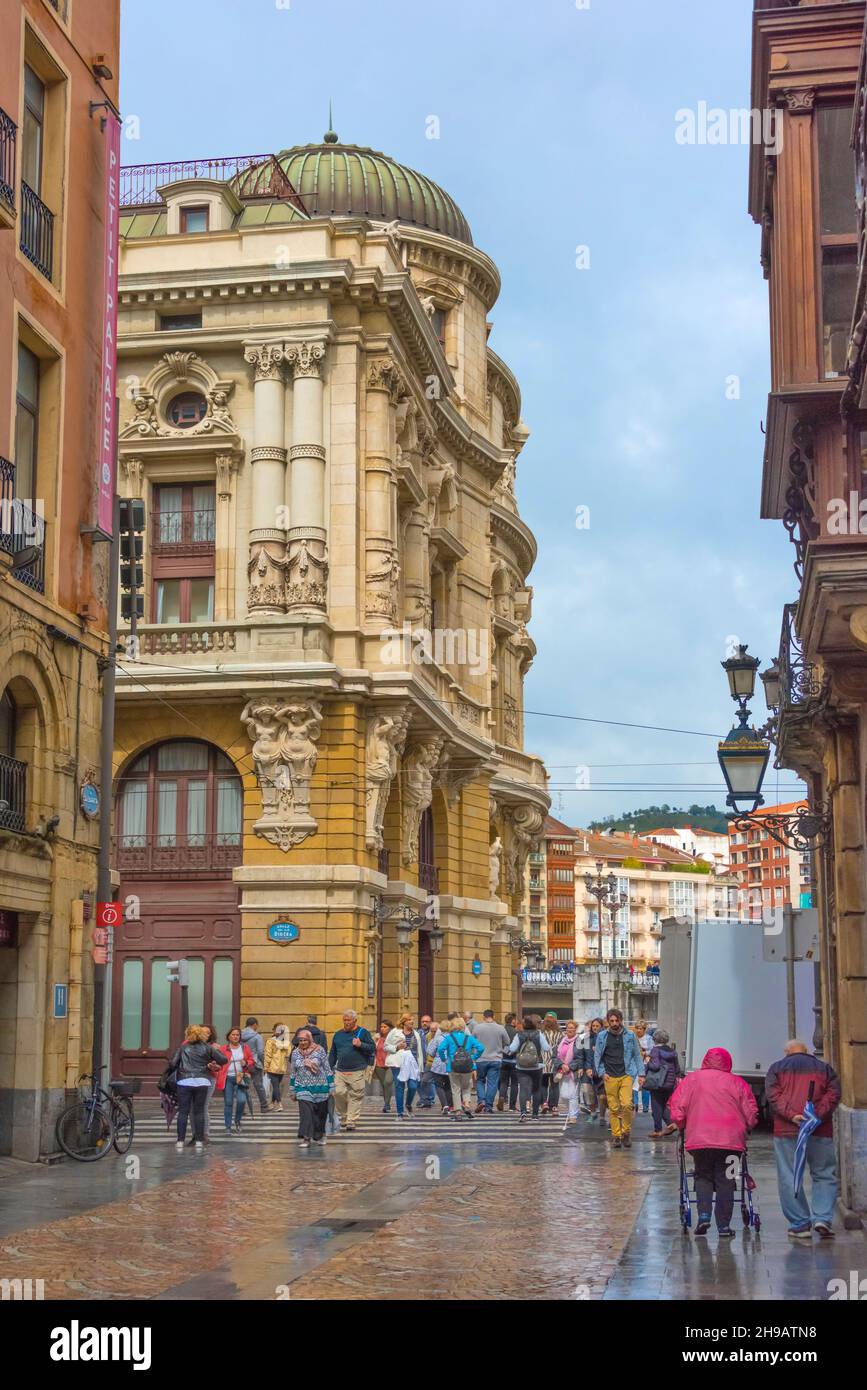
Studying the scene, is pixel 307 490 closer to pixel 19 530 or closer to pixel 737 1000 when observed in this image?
pixel 19 530

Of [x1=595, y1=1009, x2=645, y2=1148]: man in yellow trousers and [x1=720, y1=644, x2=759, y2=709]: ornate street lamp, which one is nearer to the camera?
[x1=720, y1=644, x2=759, y2=709]: ornate street lamp

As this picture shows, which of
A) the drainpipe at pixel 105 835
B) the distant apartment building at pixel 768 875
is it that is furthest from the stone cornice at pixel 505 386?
the distant apartment building at pixel 768 875

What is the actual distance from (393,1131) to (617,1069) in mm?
4962

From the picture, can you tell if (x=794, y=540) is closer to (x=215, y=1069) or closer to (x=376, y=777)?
(x=215, y=1069)

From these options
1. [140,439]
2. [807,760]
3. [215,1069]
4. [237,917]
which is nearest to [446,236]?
[140,439]

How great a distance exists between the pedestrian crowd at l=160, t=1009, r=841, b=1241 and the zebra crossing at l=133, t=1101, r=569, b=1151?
0.35m

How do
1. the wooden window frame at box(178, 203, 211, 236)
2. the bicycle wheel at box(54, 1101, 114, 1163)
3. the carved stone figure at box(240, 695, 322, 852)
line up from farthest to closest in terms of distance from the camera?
the wooden window frame at box(178, 203, 211, 236) → the carved stone figure at box(240, 695, 322, 852) → the bicycle wheel at box(54, 1101, 114, 1163)

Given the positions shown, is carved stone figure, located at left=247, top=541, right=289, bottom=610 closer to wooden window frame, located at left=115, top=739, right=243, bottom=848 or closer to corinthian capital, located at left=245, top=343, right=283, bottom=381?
wooden window frame, located at left=115, top=739, right=243, bottom=848

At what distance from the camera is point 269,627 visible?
35.7 meters

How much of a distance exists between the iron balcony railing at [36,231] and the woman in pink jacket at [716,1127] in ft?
44.7

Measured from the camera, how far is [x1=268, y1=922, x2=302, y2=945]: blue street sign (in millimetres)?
35125

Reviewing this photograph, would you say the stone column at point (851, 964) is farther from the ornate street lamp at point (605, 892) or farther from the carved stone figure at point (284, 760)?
the ornate street lamp at point (605, 892)

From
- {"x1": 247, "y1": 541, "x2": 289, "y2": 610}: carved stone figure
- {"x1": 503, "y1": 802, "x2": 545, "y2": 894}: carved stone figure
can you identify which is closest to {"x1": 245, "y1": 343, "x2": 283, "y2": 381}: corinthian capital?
{"x1": 247, "y1": 541, "x2": 289, "y2": 610}: carved stone figure
